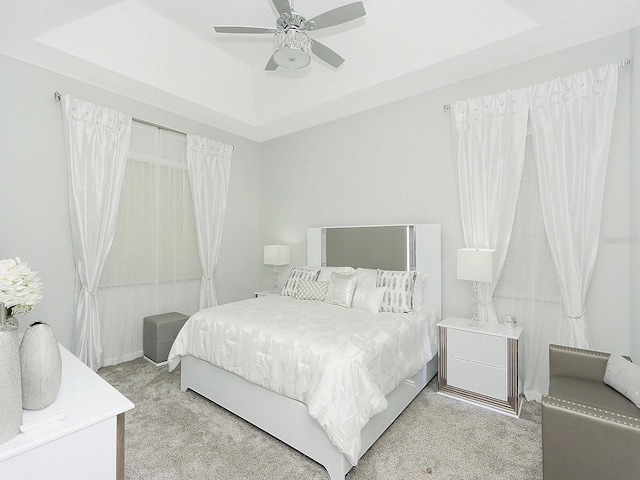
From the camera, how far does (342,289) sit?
10.6ft

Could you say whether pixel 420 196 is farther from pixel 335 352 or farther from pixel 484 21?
pixel 335 352

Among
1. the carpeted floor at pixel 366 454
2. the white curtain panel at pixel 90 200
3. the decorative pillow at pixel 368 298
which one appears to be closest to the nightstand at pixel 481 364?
the carpeted floor at pixel 366 454

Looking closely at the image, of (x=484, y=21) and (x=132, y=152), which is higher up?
(x=484, y=21)

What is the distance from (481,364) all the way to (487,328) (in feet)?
Answer: 1.01

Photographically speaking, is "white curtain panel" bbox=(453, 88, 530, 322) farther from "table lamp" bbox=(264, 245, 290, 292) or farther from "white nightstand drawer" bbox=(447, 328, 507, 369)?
"table lamp" bbox=(264, 245, 290, 292)

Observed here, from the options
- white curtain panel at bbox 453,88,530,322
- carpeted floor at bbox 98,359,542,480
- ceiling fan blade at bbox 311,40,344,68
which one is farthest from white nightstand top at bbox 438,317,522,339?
ceiling fan blade at bbox 311,40,344,68

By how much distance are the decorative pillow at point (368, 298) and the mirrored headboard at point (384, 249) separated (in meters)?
0.59

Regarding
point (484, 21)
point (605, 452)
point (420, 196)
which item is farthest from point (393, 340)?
point (484, 21)

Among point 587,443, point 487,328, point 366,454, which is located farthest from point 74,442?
point 487,328

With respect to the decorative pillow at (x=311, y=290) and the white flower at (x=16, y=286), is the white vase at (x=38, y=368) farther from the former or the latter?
the decorative pillow at (x=311, y=290)

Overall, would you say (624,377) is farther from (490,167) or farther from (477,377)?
(490,167)

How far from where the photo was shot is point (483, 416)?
256cm

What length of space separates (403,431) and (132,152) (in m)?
3.91

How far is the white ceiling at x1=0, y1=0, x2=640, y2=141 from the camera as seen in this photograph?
2.52 meters
